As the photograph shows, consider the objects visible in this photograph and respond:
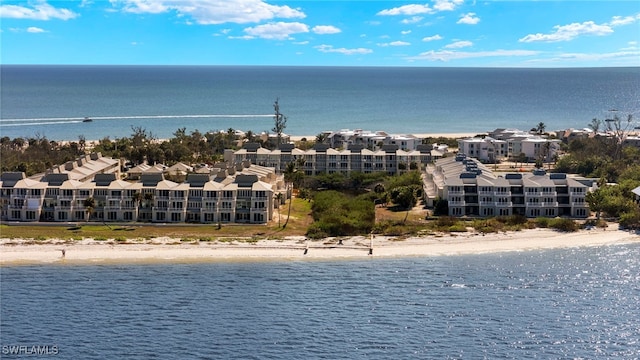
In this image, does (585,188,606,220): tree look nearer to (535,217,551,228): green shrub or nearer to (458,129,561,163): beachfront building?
(535,217,551,228): green shrub

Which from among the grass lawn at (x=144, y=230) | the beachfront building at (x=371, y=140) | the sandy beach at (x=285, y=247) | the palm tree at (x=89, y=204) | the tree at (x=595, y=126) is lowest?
the sandy beach at (x=285, y=247)

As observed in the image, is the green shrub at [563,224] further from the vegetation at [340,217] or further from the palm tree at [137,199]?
the palm tree at [137,199]

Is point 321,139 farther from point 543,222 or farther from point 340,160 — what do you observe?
point 543,222

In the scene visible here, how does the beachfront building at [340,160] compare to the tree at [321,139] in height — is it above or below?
below

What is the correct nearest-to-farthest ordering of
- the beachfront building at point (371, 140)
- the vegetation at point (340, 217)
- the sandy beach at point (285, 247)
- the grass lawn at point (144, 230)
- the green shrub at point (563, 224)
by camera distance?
the sandy beach at point (285, 247), the grass lawn at point (144, 230), the vegetation at point (340, 217), the green shrub at point (563, 224), the beachfront building at point (371, 140)

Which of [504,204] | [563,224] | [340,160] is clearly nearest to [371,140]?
[340,160]

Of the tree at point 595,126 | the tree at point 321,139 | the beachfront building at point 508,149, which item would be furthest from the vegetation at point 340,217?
the tree at point 595,126
